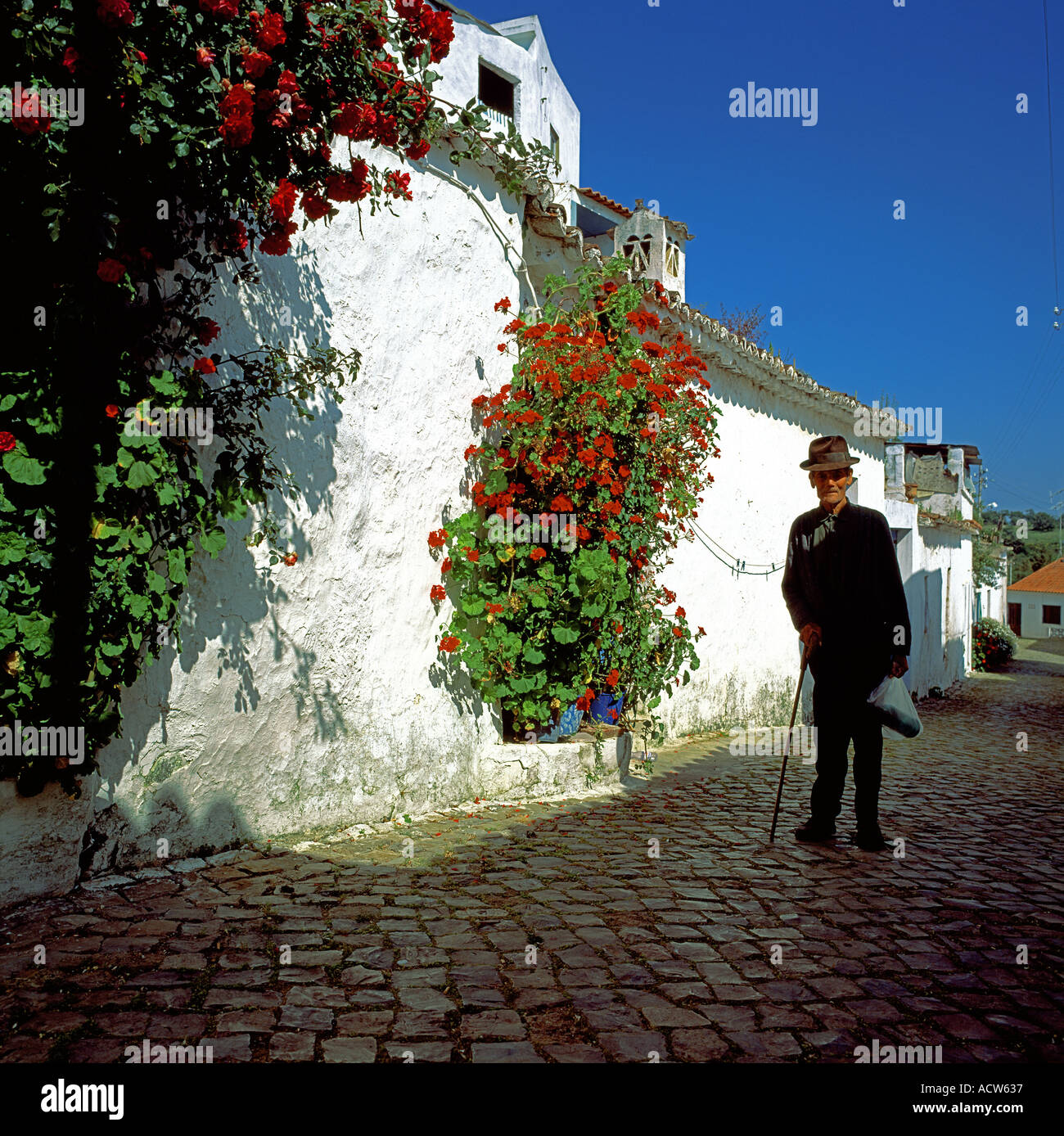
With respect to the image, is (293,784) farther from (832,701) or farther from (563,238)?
(563,238)

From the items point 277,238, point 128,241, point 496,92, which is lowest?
point 128,241

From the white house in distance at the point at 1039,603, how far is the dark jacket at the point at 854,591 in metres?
55.4

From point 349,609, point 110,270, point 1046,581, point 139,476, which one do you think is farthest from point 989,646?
point 1046,581

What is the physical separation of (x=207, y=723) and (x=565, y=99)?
20.7 m

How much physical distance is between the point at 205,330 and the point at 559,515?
264cm

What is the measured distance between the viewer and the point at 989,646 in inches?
1018

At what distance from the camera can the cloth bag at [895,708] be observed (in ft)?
15.6

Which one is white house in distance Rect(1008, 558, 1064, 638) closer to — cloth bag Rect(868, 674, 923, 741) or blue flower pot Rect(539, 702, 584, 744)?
blue flower pot Rect(539, 702, 584, 744)

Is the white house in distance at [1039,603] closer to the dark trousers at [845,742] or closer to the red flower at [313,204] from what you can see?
the dark trousers at [845,742]

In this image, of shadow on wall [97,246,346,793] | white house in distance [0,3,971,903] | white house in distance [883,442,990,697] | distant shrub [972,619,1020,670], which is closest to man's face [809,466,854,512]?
white house in distance [0,3,971,903]

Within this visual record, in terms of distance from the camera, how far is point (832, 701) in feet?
16.2
